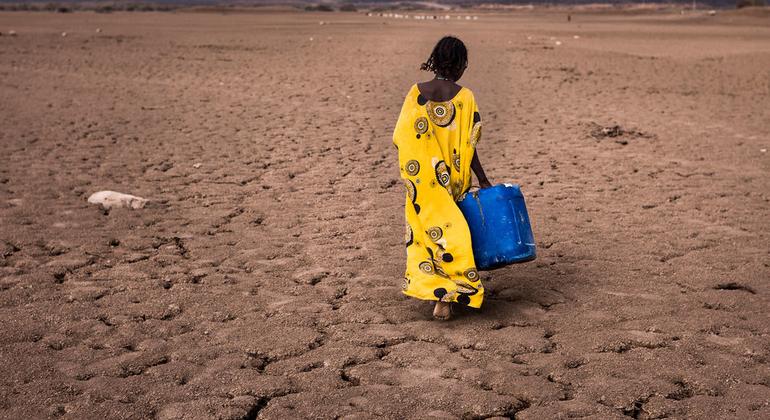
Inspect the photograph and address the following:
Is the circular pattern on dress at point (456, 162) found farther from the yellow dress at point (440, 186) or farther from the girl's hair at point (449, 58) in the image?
the girl's hair at point (449, 58)

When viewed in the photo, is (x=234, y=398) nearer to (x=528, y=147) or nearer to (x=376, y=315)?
(x=376, y=315)

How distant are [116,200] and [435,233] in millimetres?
3470

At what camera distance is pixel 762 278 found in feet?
15.5

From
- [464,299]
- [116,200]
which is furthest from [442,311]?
[116,200]

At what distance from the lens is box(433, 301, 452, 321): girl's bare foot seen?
4.06m

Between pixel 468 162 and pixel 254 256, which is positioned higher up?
pixel 468 162

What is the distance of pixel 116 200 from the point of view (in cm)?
641

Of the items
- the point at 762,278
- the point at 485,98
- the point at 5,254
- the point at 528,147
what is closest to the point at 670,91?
the point at 485,98

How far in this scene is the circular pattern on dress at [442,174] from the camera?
12.7ft

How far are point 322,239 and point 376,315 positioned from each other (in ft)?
4.82

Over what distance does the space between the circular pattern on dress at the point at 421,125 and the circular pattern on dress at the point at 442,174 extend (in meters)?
0.18

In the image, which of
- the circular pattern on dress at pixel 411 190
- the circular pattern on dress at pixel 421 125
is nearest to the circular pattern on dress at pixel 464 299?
the circular pattern on dress at pixel 411 190

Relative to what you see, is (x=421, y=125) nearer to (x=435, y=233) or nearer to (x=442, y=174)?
(x=442, y=174)

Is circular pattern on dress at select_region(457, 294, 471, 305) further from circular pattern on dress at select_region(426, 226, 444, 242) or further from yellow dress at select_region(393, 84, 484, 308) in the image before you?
circular pattern on dress at select_region(426, 226, 444, 242)
